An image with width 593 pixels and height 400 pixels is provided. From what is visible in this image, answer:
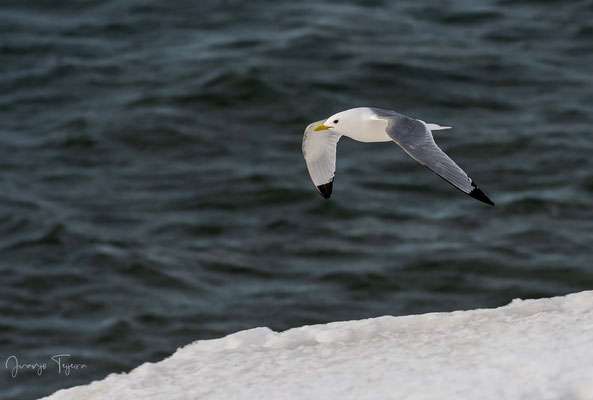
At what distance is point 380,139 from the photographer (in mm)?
7422

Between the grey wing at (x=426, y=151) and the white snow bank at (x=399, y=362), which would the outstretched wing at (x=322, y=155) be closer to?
the grey wing at (x=426, y=151)

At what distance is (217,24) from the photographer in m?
19.3

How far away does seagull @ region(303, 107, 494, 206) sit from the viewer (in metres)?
6.46

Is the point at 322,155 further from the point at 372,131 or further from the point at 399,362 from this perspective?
the point at 399,362

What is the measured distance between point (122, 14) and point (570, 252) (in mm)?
10356

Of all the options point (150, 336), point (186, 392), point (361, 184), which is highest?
point (186, 392)

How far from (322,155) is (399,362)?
3061 millimetres

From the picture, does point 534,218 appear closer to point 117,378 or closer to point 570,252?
point 570,252

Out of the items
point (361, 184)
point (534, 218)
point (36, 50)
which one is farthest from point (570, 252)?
point (36, 50)
